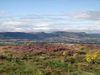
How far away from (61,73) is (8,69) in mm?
6788

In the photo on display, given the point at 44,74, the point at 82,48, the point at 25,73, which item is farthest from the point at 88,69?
the point at 82,48

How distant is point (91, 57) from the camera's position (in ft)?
77.9

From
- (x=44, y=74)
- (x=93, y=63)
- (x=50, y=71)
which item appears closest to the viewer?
(x=44, y=74)

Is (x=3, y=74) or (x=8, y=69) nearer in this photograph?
(x=3, y=74)

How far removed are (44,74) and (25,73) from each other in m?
2.35

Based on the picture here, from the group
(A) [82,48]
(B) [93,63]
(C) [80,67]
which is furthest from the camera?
(A) [82,48]

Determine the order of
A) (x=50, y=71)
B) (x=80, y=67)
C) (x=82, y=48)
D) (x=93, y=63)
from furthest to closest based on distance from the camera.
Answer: (x=82, y=48) < (x=93, y=63) < (x=80, y=67) < (x=50, y=71)

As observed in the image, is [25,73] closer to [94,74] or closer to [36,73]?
[36,73]

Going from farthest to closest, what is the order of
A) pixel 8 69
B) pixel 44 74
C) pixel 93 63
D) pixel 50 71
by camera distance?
pixel 93 63, pixel 8 69, pixel 50 71, pixel 44 74

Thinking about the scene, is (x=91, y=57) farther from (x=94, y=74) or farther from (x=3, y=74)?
(x=3, y=74)

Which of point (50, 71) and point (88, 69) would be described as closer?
point (50, 71)

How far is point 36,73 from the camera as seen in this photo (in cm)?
1694

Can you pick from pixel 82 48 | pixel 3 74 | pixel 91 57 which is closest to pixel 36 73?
pixel 3 74

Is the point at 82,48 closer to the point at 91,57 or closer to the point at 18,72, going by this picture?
the point at 91,57
